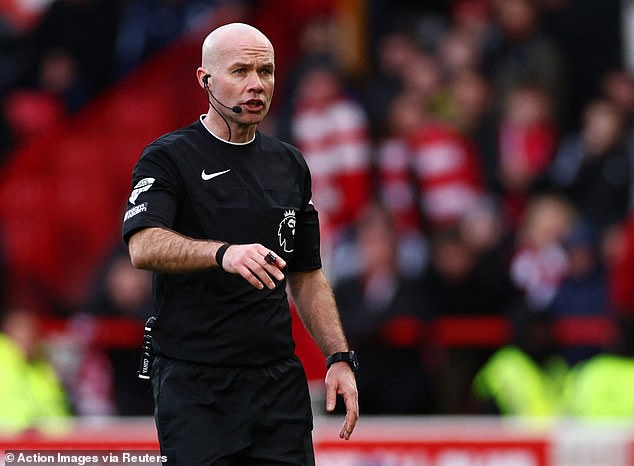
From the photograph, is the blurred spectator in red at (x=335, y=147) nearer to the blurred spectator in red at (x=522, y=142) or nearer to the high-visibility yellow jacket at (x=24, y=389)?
the blurred spectator in red at (x=522, y=142)

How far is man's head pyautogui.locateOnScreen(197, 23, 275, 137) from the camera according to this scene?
511 cm

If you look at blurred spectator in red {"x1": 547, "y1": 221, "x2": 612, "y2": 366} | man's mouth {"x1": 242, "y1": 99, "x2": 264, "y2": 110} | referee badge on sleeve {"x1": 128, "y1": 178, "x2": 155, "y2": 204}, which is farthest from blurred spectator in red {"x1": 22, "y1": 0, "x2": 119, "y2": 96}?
referee badge on sleeve {"x1": 128, "y1": 178, "x2": 155, "y2": 204}

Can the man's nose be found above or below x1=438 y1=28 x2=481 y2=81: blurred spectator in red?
below

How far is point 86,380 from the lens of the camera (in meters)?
11.1

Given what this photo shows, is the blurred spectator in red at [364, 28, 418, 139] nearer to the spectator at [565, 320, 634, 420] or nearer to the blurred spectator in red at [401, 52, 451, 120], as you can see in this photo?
the blurred spectator in red at [401, 52, 451, 120]

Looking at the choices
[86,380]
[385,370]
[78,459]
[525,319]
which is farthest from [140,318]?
[78,459]

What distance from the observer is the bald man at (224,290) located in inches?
195

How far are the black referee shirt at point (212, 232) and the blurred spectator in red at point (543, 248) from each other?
5.59m

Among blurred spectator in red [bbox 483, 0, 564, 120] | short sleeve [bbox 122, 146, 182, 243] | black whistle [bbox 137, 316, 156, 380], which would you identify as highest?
blurred spectator in red [bbox 483, 0, 564, 120]

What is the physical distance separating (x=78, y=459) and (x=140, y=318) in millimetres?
3950

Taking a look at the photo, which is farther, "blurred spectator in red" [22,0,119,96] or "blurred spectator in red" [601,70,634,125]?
"blurred spectator in red" [22,0,119,96]

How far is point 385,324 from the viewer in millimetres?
10297

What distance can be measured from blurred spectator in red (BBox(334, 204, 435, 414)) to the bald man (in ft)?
16.0

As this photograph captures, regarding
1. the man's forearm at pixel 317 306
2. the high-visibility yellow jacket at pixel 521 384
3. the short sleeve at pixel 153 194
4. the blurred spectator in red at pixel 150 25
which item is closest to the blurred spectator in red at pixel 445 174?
the high-visibility yellow jacket at pixel 521 384
